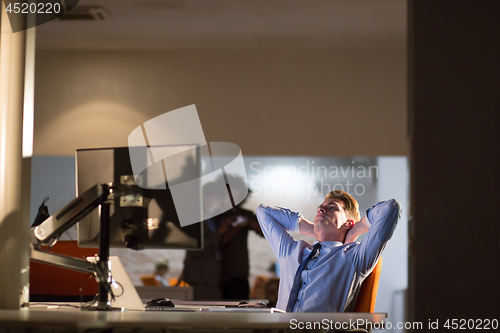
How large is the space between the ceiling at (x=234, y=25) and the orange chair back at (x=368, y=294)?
6.35 feet

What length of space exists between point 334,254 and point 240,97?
209cm

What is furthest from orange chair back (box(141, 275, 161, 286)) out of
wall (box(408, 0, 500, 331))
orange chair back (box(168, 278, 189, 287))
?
wall (box(408, 0, 500, 331))

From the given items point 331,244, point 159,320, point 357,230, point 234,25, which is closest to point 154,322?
point 159,320

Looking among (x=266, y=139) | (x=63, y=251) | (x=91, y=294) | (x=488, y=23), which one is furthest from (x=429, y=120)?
(x=266, y=139)

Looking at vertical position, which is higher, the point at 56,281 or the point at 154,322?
the point at 154,322

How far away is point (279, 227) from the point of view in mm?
2674

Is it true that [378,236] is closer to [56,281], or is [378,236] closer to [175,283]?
[56,281]

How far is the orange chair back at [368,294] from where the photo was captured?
203 centimetres

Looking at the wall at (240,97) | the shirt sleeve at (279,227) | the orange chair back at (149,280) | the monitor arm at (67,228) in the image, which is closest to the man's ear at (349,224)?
the shirt sleeve at (279,227)

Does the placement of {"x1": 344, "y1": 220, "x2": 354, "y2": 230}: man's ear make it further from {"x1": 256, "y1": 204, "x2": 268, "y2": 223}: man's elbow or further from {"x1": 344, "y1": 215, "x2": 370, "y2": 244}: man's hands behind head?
{"x1": 256, "y1": 204, "x2": 268, "y2": 223}: man's elbow

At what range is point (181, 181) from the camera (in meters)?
1.66

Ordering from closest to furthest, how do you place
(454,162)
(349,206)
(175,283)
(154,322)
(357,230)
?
(154,322)
(454,162)
(357,230)
(349,206)
(175,283)

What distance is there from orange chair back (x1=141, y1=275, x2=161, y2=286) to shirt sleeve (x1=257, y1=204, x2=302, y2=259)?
1.61m

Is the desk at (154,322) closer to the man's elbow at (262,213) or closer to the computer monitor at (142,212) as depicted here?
the computer monitor at (142,212)
